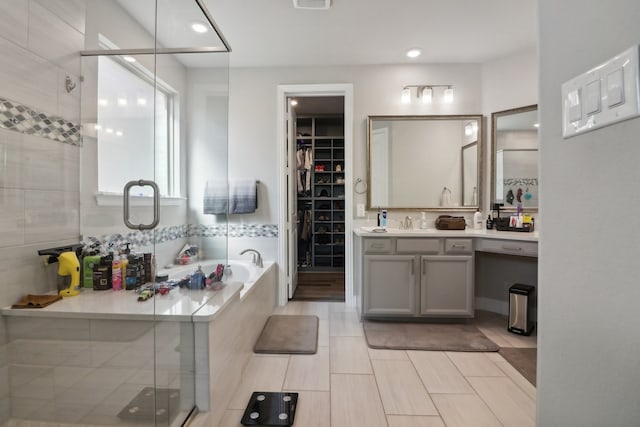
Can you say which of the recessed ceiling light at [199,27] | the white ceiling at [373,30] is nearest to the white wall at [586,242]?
the recessed ceiling light at [199,27]

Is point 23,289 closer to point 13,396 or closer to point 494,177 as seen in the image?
point 13,396

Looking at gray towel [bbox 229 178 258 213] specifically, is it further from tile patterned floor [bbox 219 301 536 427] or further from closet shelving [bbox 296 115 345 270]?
closet shelving [bbox 296 115 345 270]

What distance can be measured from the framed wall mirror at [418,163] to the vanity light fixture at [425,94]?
174 millimetres

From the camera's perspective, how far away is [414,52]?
2.93 meters

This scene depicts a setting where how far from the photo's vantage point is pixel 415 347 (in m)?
2.31

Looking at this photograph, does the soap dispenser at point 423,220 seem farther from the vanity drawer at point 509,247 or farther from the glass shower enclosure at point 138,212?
the glass shower enclosure at point 138,212

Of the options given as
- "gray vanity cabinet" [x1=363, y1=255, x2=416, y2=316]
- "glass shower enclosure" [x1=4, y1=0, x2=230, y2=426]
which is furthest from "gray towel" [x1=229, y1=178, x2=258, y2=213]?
"gray vanity cabinet" [x1=363, y1=255, x2=416, y2=316]

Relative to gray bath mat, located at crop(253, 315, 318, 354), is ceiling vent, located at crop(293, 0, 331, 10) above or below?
above

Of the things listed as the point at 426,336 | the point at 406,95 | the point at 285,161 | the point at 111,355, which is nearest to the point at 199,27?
the point at 285,161

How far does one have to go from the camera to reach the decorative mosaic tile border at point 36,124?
133 cm

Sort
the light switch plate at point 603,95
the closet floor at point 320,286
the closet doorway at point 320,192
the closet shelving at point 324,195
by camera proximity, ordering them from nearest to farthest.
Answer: the light switch plate at point 603,95 < the closet floor at point 320,286 < the closet doorway at point 320,192 < the closet shelving at point 324,195

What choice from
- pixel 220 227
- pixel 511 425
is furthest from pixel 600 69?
pixel 220 227

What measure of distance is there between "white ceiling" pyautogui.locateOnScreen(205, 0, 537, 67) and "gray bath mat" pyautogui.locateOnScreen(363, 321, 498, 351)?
2625 millimetres

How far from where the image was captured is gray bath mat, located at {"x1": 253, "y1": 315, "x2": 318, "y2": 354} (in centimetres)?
227
